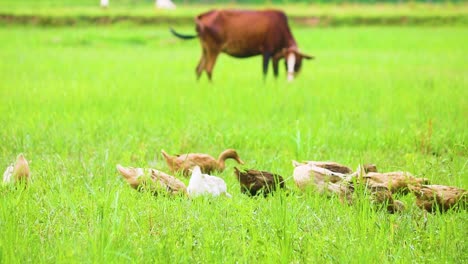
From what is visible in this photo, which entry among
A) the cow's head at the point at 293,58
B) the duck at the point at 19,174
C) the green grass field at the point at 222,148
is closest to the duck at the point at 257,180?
the green grass field at the point at 222,148

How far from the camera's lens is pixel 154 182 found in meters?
3.40

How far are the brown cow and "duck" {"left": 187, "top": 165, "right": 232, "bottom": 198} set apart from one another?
Answer: 17.7ft

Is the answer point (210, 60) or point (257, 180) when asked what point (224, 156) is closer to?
point (257, 180)

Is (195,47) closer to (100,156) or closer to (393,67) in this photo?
(393,67)

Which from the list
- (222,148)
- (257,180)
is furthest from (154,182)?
(222,148)

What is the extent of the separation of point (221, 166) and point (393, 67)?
7216 millimetres

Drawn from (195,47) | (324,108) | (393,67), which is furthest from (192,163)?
(195,47)

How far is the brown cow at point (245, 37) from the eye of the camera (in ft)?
29.1

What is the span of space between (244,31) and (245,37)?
0.07 m

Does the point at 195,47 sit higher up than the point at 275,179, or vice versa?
the point at 275,179

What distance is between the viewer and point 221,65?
11.8m

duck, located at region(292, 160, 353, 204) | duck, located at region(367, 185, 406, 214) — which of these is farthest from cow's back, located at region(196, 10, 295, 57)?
duck, located at region(367, 185, 406, 214)

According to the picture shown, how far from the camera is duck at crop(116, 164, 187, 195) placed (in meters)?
3.40

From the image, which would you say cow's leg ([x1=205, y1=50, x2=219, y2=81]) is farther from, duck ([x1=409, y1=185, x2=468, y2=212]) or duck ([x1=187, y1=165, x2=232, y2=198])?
duck ([x1=409, y1=185, x2=468, y2=212])
